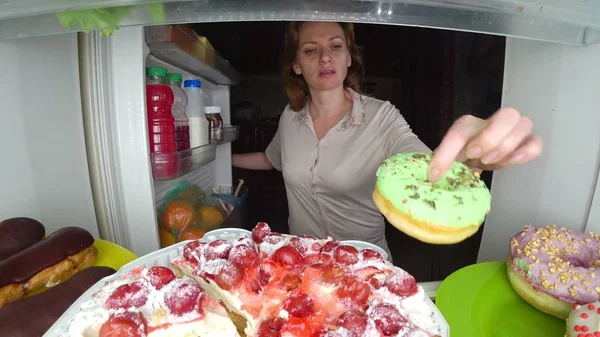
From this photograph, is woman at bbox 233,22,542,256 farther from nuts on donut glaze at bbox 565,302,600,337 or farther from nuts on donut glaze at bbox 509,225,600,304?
nuts on donut glaze at bbox 565,302,600,337

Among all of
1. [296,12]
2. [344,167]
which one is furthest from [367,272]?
[344,167]

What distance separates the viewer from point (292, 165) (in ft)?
5.98

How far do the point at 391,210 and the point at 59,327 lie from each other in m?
0.70

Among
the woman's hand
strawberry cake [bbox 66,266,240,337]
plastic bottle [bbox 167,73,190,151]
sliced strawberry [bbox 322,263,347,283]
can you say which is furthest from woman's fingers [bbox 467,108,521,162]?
plastic bottle [bbox 167,73,190,151]

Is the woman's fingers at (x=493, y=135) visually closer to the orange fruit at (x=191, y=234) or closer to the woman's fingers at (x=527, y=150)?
the woman's fingers at (x=527, y=150)

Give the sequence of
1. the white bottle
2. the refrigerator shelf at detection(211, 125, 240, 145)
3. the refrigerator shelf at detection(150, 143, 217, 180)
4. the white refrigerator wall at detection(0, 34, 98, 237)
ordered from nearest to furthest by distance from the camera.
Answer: the white refrigerator wall at detection(0, 34, 98, 237) < the refrigerator shelf at detection(150, 143, 217, 180) < the white bottle < the refrigerator shelf at detection(211, 125, 240, 145)

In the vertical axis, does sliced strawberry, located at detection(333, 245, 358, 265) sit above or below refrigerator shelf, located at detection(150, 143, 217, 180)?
below

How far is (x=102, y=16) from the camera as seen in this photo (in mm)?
753

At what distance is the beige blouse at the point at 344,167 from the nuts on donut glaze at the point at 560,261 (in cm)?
72

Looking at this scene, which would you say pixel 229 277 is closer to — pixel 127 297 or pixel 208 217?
pixel 127 297

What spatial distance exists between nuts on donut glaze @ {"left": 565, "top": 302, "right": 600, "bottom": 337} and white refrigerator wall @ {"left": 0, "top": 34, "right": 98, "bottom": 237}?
1.37 m

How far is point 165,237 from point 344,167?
85 centimetres

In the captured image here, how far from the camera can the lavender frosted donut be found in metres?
0.89

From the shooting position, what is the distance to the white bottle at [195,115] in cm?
167
